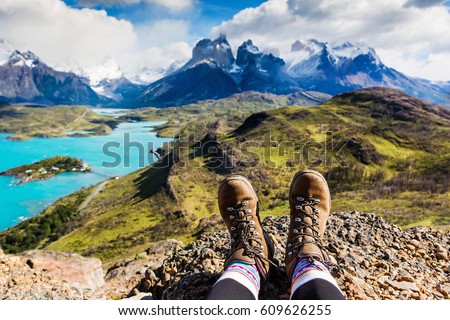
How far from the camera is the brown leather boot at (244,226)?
5.39 m

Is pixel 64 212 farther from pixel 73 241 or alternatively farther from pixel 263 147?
pixel 263 147

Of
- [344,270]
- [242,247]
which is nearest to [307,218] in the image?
[344,270]

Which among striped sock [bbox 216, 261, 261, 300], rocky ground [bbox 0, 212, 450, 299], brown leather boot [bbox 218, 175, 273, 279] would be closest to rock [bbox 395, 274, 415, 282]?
rocky ground [bbox 0, 212, 450, 299]

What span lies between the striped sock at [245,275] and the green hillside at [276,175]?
118 ft

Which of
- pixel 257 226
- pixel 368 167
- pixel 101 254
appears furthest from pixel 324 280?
pixel 368 167

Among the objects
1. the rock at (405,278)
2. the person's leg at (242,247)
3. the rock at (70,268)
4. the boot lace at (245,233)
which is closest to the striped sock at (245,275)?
the person's leg at (242,247)

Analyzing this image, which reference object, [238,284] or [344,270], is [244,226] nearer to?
[238,284]

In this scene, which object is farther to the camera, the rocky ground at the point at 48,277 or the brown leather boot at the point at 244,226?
the rocky ground at the point at 48,277

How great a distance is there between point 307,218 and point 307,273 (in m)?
1.90

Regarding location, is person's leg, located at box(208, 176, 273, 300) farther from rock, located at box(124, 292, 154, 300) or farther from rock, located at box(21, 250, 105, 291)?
rock, located at box(21, 250, 105, 291)

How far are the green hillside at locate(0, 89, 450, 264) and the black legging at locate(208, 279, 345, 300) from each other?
118 feet

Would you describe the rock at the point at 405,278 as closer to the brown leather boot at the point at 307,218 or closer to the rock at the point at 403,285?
the rock at the point at 403,285

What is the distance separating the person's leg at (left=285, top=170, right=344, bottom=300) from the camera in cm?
424
